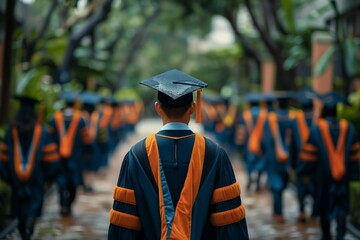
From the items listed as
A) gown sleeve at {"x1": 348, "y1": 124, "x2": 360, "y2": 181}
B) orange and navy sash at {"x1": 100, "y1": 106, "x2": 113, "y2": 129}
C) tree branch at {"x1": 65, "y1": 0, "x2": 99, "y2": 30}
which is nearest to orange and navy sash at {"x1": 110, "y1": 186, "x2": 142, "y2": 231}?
gown sleeve at {"x1": 348, "y1": 124, "x2": 360, "y2": 181}

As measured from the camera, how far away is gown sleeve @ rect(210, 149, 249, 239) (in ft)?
16.3

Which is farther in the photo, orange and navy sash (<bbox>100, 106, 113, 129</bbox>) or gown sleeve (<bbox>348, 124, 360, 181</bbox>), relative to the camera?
orange and navy sash (<bbox>100, 106, 113, 129</bbox>)

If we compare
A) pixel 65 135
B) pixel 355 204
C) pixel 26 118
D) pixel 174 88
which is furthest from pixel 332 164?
pixel 65 135

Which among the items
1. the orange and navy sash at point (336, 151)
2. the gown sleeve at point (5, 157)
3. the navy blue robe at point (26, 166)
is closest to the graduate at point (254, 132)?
the orange and navy sash at point (336, 151)

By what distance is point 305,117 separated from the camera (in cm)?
1170

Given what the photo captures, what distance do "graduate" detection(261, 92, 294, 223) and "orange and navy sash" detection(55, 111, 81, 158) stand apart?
294cm

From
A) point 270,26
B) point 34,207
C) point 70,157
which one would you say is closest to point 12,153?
point 34,207

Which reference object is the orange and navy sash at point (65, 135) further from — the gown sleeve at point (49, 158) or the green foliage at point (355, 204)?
the green foliage at point (355, 204)

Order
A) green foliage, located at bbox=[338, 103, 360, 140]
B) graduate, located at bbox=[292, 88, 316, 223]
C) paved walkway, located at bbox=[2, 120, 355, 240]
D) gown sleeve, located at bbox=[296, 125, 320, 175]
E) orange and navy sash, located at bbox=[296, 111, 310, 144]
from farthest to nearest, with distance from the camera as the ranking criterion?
green foliage, located at bbox=[338, 103, 360, 140]
orange and navy sash, located at bbox=[296, 111, 310, 144]
graduate, located at bbox=[292, 88, 316, 223]
paved walkway, located at bbox=[2, 120, 355, 240]
gown sleeve, located at bbox=[296, 125, 320, 175]

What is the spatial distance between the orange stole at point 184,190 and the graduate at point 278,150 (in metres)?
6.86

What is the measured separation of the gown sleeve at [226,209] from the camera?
4.97 metres

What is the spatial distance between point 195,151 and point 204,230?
489mm

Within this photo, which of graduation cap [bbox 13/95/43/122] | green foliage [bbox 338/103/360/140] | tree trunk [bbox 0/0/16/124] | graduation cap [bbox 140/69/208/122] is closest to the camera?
graduation cap [bbox 140/69/208/122]

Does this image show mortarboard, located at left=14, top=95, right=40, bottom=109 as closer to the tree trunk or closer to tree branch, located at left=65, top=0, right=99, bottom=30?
the tree trunk
